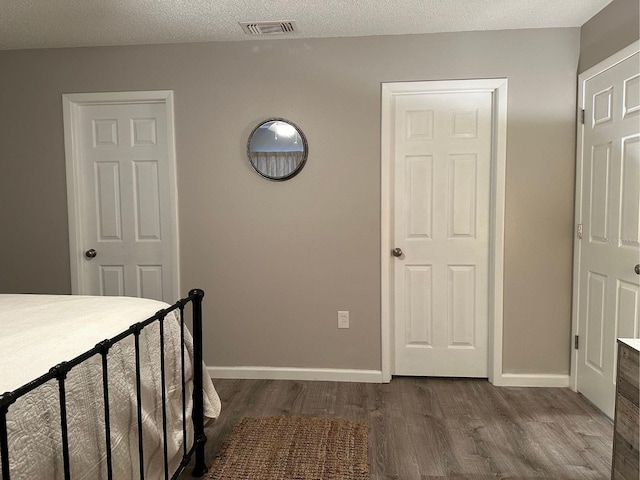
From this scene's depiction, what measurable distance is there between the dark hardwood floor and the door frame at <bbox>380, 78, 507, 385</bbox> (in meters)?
0.25

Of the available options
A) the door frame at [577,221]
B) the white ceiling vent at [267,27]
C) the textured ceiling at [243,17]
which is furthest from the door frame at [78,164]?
the door frame at [577,221]

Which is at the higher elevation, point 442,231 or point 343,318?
point 442,231

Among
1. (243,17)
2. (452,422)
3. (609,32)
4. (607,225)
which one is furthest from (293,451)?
(609,32)

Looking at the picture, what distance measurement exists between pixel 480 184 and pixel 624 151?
85 centimetres

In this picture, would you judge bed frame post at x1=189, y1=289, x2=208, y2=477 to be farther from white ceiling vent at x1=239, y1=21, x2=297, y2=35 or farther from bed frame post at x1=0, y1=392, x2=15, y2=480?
white ceiling vent at x1=239, y1=21, x2=297, y2=35

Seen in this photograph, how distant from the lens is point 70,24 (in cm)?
283

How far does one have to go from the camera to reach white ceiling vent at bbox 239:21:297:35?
9.34 ft

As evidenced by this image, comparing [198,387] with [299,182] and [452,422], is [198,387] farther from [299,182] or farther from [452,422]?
[299,182]

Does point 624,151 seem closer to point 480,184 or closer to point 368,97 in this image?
point 480,184

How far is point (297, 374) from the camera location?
325cm

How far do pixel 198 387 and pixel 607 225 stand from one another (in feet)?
7.67

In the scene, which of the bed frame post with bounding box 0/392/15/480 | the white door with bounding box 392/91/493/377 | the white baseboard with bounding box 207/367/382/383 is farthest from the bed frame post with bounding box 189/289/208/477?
the white door with bounding box 392/91/493/377

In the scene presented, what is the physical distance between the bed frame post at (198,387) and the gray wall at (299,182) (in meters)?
1.21

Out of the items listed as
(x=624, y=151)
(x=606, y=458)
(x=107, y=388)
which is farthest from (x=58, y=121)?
(x=606, y=458)
